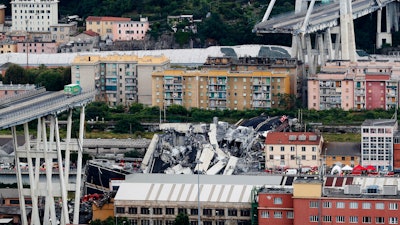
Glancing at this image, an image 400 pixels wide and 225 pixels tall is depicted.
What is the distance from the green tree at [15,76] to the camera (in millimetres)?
57281

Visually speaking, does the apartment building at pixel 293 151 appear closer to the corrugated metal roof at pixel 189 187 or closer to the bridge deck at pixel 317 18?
the corrugated metal roof at pixel 189 187

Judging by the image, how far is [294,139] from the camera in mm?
45344

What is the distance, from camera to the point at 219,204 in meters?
39.9

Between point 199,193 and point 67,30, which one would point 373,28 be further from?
point 199,193

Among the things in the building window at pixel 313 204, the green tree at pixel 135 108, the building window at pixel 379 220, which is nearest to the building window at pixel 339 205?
the building window at pixel 313 204

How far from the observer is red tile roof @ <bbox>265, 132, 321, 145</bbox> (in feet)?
149

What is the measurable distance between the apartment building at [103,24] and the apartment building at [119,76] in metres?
8.53

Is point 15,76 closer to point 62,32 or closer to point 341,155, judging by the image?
point 62,32

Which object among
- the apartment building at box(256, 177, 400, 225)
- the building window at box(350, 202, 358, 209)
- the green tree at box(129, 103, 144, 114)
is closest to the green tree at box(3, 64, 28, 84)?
the green tree at box(129, 103, 144, 114)

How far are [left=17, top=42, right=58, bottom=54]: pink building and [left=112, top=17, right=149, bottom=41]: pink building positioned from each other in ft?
6.63

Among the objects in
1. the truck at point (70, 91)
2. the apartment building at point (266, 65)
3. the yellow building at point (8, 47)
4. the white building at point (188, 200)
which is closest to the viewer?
the white building at point (188, 200)

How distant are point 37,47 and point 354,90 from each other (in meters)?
13.6

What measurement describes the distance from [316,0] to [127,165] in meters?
17.2

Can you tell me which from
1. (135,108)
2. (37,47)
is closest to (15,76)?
(135,108)
